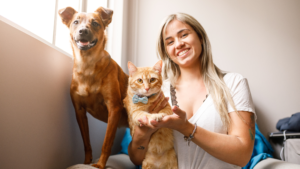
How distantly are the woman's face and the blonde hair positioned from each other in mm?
50

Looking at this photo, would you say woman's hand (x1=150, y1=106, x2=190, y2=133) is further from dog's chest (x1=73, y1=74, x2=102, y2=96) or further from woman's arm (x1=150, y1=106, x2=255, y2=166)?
dog's chest (x1=73, y1=74, x2=102, y2=96)

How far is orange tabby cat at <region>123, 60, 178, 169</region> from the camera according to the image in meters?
1.08

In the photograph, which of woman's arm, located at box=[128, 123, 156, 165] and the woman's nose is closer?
woman's arm, located at box=[128, 123, 156, 165]

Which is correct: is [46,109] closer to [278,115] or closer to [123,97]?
[123,97]

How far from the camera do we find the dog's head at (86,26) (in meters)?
0.96

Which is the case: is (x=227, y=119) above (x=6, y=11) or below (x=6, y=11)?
below

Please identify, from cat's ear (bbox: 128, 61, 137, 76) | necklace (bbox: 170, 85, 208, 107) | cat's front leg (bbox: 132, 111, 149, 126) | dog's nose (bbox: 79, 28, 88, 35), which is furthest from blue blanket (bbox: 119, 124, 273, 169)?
dog's nose (bbox: 79, 28, 88, 35)

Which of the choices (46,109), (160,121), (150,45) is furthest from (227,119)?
(150,45)

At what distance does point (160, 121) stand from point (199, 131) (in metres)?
0.30

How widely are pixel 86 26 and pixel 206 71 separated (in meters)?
0.95

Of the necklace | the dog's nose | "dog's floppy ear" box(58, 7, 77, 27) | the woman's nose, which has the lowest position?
the necklace

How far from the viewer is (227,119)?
3.96 feet

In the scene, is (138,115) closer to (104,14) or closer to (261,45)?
(104,14)

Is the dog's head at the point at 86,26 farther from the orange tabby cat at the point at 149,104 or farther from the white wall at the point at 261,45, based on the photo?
the white wall at the point at 261,45
